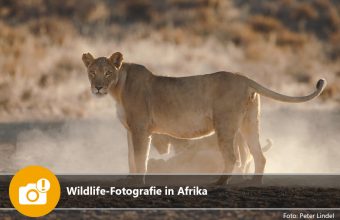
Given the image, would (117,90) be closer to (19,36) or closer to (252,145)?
(252,145)

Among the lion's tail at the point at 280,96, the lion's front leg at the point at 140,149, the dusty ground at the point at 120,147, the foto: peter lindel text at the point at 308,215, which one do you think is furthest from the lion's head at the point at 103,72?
the foto: peter lindel text at the point at 308,215

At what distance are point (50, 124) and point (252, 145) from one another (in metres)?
7.28

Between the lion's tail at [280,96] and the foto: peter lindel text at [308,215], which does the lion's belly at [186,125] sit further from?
the foto: peter lindel text at [308,215]

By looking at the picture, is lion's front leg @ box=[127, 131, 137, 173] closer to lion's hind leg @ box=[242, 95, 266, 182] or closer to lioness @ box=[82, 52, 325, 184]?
lioness @ box=[82, 52, 325, 184]

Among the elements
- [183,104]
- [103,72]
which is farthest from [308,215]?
[103,72]

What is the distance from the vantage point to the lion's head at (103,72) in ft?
33.6

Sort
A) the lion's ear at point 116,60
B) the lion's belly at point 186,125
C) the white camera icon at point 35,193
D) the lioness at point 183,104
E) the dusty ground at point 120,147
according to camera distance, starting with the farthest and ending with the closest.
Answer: the dusty ground at point 120,147
the lion's ear at point 116,60
the lion's belly at point 186,125
the lioness at point 183,104
the white camera icon at point 35,193

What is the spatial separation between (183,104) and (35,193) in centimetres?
218

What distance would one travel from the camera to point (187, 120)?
1023 centimetres

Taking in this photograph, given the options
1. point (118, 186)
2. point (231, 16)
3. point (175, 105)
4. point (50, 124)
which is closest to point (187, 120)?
point (175, 105)

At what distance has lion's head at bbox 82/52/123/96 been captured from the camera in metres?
10.2

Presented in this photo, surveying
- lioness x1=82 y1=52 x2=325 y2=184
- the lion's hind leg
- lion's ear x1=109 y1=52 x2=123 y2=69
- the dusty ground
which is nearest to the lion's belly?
lioness x1=82 y1=52 x2=325 y2=184

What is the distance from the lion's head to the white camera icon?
1.65 m

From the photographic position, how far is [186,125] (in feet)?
33.6
